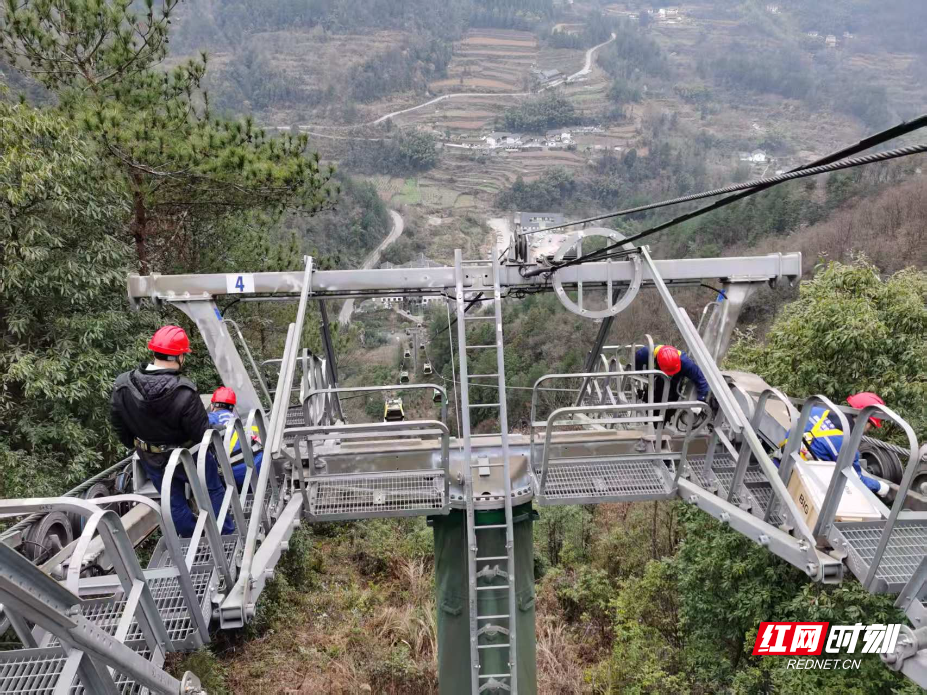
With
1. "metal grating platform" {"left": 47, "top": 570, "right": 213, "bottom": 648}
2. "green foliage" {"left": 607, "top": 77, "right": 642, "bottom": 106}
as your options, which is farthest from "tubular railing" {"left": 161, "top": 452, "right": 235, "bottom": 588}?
"green foliage" {"left": 607, "top": 77, "right": 642, "bottom": 106}

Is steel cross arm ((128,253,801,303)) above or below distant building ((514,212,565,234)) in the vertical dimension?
below

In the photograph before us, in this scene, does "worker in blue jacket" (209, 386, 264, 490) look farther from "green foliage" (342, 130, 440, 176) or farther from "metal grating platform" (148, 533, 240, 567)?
"green foliage" (342, 130, 440, 176)

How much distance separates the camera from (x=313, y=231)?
5103 centimetres

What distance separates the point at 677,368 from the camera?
222 inches

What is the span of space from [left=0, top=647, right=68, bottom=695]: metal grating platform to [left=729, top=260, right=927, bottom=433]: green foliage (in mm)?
8653

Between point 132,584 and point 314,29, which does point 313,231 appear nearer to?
point 132,584

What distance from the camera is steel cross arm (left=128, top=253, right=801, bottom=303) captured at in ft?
19.5

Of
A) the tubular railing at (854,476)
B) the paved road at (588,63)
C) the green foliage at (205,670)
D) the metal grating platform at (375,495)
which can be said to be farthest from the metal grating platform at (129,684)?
the paved road at (588,63)

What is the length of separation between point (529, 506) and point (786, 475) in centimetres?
239

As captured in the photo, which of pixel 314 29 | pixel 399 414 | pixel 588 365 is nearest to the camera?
pixel 588 365

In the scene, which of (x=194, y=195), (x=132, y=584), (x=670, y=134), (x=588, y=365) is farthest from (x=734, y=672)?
(x=670, y=134)

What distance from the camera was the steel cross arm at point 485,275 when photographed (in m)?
5.95

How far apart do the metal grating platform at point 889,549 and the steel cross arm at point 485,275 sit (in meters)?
2.91

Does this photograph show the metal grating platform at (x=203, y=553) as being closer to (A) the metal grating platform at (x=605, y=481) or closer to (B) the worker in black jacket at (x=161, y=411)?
(B) the worker in black jacket at (x=161, y=411)
